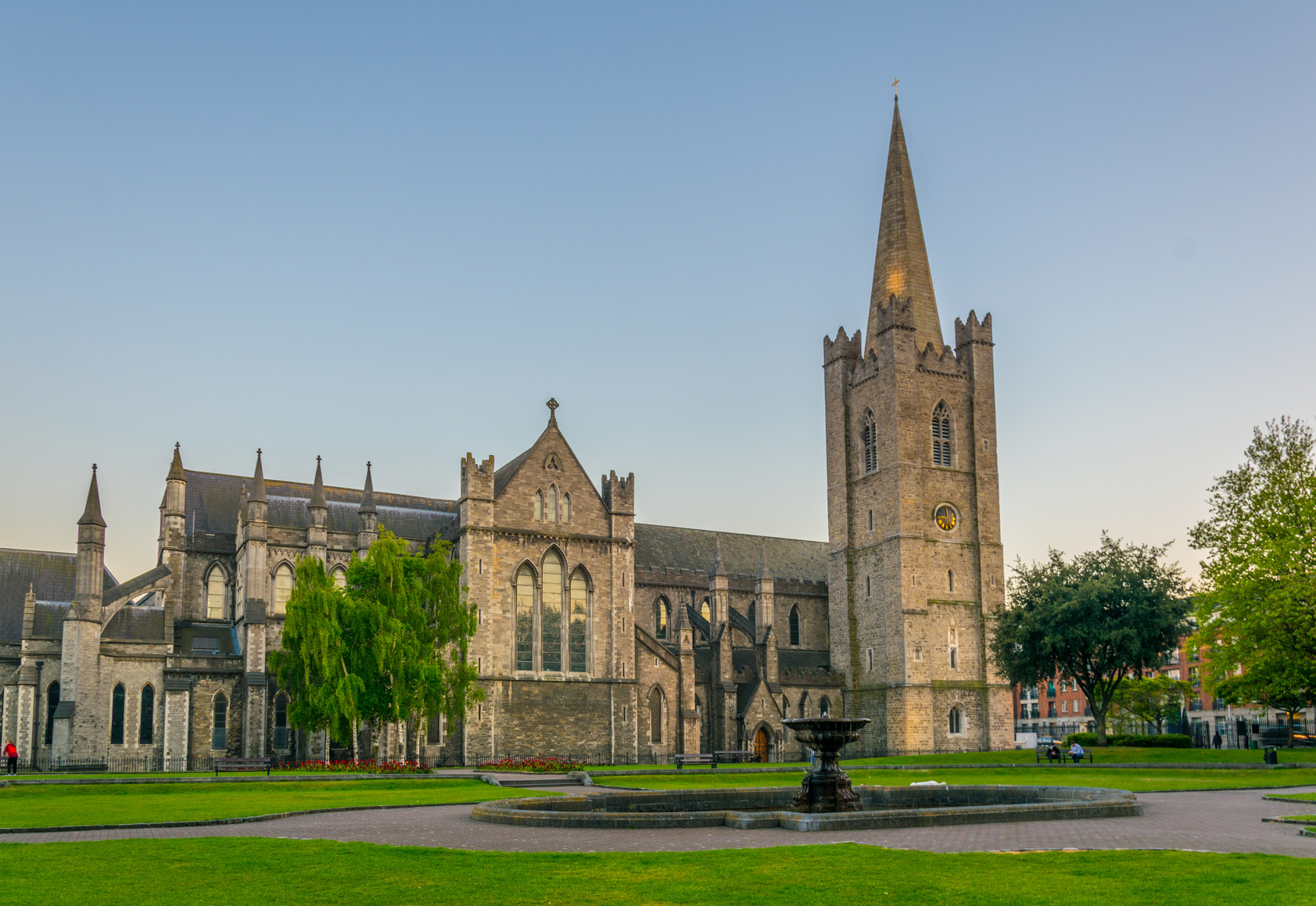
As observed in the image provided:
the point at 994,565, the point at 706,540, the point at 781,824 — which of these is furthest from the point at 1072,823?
the point at 706,540

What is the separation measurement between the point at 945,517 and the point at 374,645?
3778cm

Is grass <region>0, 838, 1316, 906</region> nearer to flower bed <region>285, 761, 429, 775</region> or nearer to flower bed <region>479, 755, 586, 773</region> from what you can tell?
Answer: flower bed <region>285, 761, 429, 775</region>

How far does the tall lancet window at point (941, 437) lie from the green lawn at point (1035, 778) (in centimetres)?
2742

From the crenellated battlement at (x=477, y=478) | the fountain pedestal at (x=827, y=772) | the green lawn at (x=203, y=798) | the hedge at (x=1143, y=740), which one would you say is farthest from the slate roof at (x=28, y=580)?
the hedge at (x=1143, y=740)

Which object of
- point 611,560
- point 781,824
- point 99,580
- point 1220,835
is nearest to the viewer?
point 1220,835

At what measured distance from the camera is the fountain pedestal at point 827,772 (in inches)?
891

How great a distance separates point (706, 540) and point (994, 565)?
1909cm

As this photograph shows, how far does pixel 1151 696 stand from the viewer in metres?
97.2

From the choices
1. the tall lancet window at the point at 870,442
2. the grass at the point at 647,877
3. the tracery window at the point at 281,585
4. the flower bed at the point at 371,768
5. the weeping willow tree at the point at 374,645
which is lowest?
the flower bed at the point at 371,768

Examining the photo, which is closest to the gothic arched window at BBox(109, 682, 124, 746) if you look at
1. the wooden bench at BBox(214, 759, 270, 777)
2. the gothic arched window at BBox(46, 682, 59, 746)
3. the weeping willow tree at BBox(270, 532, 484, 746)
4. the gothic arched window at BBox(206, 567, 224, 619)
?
the gothic arched window at BBox(46, 682, 59, 746)

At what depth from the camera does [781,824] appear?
19172 mm

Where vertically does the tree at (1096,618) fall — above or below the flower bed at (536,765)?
above

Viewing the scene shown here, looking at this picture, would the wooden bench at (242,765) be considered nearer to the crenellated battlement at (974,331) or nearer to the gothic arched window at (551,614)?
the gothic arched window at (551,614)

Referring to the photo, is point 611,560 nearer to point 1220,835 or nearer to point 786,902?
point 1220,835
